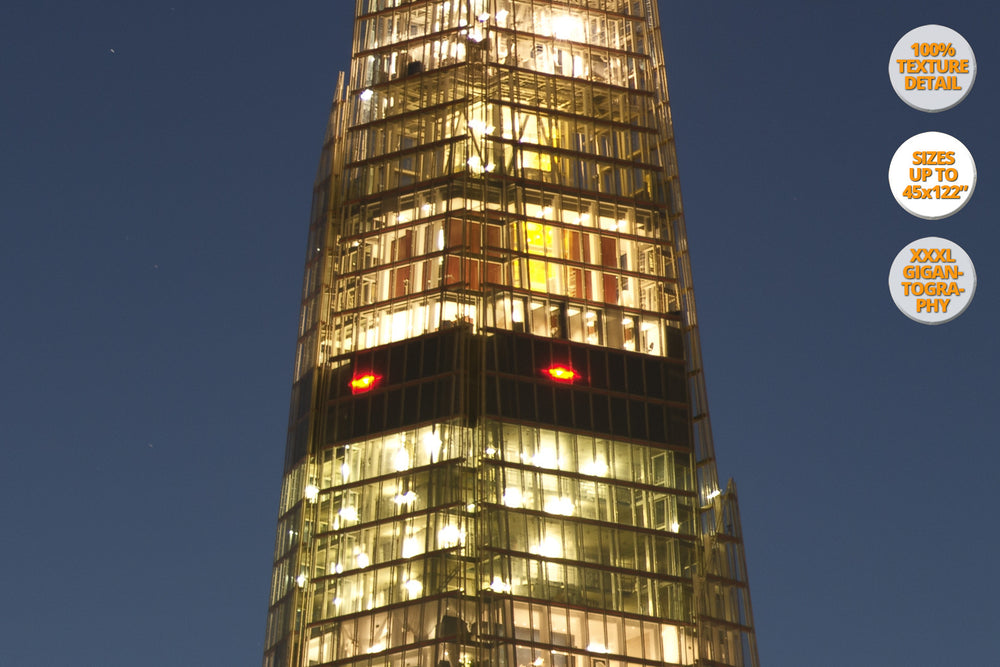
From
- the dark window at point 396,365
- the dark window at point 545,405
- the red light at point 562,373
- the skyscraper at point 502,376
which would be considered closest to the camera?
the skyscraper at point 502,376

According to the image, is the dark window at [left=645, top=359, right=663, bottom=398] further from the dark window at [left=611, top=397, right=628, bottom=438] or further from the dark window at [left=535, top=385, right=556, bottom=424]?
the dark window at [left=535, top=385, right=556, bottom=424]

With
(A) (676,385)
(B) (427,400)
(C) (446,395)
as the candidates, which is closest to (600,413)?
(A) (676,385)

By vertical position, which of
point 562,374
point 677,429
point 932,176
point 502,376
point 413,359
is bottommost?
point 932,176

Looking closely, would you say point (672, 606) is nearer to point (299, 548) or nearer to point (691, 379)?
point (691, 379)

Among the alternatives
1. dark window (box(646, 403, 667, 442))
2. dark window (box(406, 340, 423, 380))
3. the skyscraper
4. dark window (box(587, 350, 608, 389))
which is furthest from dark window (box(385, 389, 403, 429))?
dark window (box(646, 403, 667, 442))

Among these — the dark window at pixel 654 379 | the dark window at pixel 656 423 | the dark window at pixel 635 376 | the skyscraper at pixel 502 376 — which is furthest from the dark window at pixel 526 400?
the dark window at pixel 654 379

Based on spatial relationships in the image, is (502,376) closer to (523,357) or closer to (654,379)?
(523,357)

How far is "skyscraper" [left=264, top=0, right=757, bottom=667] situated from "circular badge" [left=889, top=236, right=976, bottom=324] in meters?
47.2

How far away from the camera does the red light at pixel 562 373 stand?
414 feet

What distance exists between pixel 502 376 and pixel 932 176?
170ft

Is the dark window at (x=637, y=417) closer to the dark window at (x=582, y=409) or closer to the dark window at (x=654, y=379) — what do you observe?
the dark window at (x=654, y=379)

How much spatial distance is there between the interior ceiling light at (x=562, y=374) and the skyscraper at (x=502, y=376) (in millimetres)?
159

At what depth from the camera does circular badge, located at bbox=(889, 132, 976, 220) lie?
7612 centimetres

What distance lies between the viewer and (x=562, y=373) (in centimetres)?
12638
